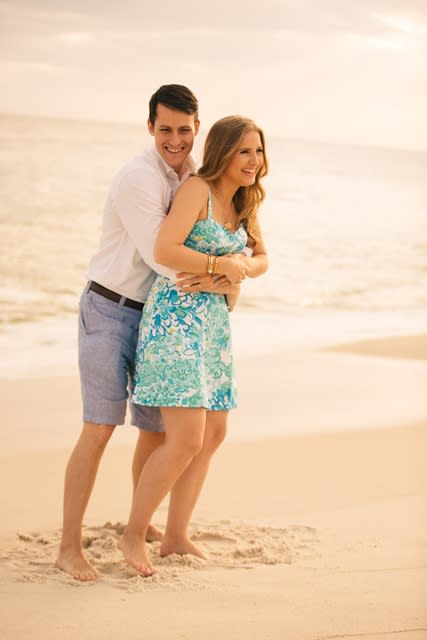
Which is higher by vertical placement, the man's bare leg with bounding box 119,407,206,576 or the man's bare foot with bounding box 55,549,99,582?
the man's bare leg with bounding box 119,407,206,576

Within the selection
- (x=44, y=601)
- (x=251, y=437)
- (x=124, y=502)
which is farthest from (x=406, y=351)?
(x=44, y=601)

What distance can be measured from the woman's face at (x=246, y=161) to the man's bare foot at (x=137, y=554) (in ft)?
4.57

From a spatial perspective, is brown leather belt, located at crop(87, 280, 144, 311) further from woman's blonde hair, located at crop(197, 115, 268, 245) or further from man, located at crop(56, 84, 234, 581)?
woman's blonde hair, located at crop(197, 115, 268, 245)

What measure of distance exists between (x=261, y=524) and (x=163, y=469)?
0.89m

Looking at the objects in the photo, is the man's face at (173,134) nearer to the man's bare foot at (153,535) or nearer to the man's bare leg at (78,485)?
the man's bare leg at (78,485)

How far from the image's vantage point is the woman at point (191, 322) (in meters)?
3.29

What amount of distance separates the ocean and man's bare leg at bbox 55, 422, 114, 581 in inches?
154

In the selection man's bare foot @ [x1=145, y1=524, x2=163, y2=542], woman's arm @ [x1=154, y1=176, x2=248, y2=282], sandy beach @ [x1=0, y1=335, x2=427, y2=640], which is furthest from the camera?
man's bare foot @ [x1=145, y1=524, x2=163, y2=542]

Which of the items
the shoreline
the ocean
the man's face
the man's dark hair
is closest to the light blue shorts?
the man's face

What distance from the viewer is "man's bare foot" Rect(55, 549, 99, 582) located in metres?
3.28

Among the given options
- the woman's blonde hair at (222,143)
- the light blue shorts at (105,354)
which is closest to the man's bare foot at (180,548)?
the light blue shorts at (105,354)

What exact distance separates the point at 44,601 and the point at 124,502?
1.37 metres

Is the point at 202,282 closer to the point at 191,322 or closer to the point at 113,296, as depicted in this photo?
the point at 191,322

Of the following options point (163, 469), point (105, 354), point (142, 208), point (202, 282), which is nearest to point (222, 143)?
point (142, 208)
